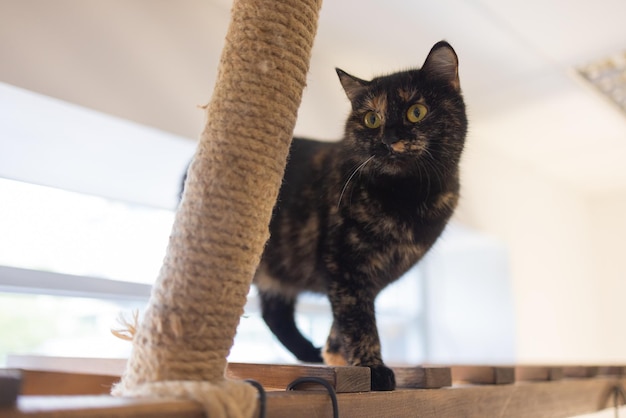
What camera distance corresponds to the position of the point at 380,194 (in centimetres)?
90

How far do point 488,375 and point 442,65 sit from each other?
0.52 m

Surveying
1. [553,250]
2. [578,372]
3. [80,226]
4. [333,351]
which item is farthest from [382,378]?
[553,250]

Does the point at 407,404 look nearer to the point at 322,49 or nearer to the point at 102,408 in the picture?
the point at 102,408

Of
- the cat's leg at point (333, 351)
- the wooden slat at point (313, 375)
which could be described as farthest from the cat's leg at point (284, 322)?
the wooden slat at point (313, 375)

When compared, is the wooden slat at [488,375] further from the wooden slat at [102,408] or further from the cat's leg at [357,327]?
the wooden slat at [102,408]

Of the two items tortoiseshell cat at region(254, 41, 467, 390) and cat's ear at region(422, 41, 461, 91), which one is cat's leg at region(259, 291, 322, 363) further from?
cat's ear at region(422, 41, 461, 91)

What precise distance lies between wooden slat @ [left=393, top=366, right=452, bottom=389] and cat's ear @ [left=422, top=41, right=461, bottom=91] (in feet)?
1.42

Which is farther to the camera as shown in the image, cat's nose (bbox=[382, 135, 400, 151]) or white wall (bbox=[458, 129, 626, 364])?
white wall (bbox=[458, 129, 626, 364])

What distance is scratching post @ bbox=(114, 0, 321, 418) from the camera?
0.56 m

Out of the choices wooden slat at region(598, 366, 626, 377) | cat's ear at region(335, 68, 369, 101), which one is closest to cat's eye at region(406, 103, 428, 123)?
cat's ear at region(335, 68, 369, 101)

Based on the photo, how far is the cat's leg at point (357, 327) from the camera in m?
0.83

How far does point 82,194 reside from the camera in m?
1.69

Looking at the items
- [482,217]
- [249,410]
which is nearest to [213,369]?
[249,410]

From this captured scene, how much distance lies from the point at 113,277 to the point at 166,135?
50 centimetres
